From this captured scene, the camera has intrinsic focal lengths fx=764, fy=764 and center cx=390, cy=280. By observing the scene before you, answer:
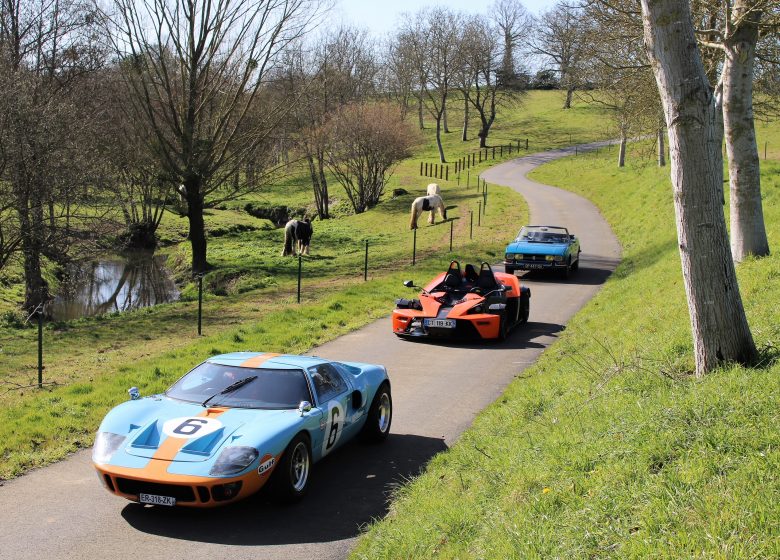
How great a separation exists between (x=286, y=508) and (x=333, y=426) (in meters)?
1.22

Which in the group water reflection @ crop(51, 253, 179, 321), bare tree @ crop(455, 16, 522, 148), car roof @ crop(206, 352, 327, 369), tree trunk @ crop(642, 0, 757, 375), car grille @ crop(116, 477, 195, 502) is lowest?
water reflection @ crop(51, 253, 179, 321)

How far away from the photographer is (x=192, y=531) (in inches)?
260

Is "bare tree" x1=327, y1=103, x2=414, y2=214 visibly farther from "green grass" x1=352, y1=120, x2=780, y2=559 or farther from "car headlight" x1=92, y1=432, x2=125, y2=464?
"car headlight" x1=92, y1=432, x2=125, y2=464

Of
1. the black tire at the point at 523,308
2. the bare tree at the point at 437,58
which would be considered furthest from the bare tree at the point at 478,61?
the black tire at the point at 523,308

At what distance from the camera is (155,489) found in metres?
6.63

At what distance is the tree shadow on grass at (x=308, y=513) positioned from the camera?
6598mm

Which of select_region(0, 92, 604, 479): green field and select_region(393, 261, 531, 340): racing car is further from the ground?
select_region(393, 261, 531, 340): racing car

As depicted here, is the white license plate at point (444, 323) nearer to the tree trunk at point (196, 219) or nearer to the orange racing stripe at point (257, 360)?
the orange racing stripe at point (257, 360)

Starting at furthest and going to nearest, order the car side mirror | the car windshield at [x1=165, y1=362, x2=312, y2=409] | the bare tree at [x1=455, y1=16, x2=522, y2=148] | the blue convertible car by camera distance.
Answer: the bare tree at [x1=455, y1=16, x2=522, y2=148], the blue convertible car, the car windshield at [x1=165, y1=362, x2=312, y2=409], the car side mirror

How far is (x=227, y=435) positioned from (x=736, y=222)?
33.4 feet

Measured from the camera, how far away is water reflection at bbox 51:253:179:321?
2575 cm

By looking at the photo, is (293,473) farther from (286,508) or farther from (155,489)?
(155,489)

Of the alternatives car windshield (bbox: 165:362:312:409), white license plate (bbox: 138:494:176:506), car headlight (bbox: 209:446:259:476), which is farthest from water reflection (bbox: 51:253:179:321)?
car headlight (bbox: 209:446:259:476)

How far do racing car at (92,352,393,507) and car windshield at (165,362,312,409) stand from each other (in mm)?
11
